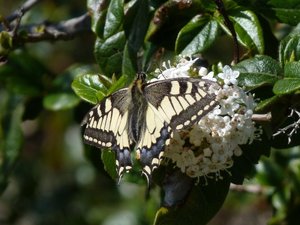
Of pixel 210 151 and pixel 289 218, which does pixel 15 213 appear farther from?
pixel 210 151

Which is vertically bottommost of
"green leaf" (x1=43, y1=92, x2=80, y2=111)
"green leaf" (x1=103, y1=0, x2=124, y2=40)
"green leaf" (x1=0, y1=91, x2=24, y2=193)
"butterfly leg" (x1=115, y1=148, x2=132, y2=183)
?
"green leaf" (x1=0, y1=91, x2=24, y2=193)

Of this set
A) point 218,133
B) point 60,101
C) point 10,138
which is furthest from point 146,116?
point 10,138

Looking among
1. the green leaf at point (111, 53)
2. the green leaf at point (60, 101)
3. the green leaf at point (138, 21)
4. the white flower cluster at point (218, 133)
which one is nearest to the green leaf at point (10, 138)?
the green leaf at point (60, 101)

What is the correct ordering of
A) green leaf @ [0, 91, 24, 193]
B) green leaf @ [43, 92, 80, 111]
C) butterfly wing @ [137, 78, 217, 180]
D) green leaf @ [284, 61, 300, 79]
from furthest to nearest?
green leaf @ [0, 91, 24, 193] → green leaf @ [43, 92, 80, 111] → green leaf @ [284, 61, 300, 79] → butterfly wing @ [137, 78, 217, 180]

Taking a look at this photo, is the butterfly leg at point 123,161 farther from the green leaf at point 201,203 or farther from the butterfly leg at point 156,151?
the green leaf at point 201,203

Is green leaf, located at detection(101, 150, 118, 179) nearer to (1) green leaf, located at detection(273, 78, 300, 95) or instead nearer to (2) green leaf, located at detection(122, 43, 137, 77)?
(2) green leaf, located at detection(122, 43, 137, 77)

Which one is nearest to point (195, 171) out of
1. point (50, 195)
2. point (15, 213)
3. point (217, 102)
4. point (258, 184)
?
point (217, 102)

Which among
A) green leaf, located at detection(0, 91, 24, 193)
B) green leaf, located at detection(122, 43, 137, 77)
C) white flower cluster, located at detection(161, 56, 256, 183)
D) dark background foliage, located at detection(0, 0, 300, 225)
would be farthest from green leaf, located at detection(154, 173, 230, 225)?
green leaf, located at detection(0, 91, 24, 193)
